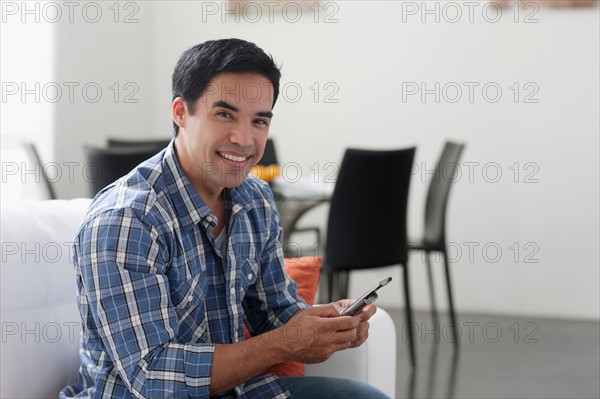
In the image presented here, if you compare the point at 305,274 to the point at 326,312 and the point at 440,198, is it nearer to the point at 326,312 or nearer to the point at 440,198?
the point at 326,312

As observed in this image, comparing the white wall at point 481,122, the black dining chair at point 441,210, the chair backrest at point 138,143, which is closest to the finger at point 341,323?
the chair backrest at point 138,143

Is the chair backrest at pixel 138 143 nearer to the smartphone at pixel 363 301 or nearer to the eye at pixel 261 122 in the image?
the eye at pixel 261 122

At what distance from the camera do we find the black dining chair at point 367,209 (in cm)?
344

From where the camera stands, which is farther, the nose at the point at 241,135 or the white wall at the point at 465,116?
the white wall at the point at 465,116

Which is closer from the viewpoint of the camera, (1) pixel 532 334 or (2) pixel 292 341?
(2) pixel 292 341

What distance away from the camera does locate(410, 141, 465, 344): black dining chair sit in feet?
13.1

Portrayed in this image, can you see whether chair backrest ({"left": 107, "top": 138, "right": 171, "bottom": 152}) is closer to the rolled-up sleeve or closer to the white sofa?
the white sofa

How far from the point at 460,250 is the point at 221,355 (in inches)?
138

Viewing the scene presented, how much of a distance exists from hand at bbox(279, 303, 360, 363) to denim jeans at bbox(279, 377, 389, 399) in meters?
0.14

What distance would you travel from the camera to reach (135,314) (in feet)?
4.79

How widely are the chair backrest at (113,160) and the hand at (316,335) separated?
1856 mm

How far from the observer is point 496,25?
472 centimetres

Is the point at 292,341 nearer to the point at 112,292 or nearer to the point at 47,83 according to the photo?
the point at 112,292

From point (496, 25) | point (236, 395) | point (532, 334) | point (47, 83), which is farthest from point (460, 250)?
point (236, 395)
